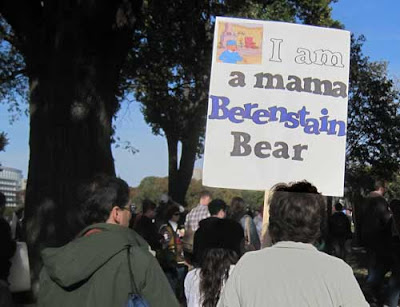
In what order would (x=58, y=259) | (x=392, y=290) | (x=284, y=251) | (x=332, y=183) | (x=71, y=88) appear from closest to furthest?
(x=284, y=251) → (x=58, y=259) → (x=332, y=183) → (x=71, y=88) → (x=392, y=290)

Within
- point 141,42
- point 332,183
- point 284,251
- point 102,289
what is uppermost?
point 141,42

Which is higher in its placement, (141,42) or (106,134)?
(141,42)

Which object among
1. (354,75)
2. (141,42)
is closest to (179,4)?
(141,42)

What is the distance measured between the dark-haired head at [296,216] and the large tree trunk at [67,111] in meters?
3.54

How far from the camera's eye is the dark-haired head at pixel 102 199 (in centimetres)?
294

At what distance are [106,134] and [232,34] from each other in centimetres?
191

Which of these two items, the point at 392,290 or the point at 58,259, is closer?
the point at 58,259

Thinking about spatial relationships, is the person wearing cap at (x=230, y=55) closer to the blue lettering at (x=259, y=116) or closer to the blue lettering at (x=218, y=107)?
the blue lettering at (x=218, y=107)

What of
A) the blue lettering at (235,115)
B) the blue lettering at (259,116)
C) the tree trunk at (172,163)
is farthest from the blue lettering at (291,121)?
the tree trunk at (172,163)

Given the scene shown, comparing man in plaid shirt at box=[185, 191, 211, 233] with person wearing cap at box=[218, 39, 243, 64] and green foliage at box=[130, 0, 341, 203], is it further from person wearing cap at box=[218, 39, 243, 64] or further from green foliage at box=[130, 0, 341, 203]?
green foliage at box=[130, 0, 341, 203]

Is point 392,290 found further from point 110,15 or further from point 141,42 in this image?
point 141,42

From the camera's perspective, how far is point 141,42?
1706 centimetres

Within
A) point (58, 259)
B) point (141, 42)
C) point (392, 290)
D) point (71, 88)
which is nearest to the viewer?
point (58, 259)

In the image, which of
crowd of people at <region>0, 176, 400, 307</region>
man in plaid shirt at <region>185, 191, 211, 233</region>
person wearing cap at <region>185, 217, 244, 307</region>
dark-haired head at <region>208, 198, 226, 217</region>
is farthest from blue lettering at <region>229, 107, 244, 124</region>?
man in plaid shirt at <region>185, 191, 211, 233</region>
